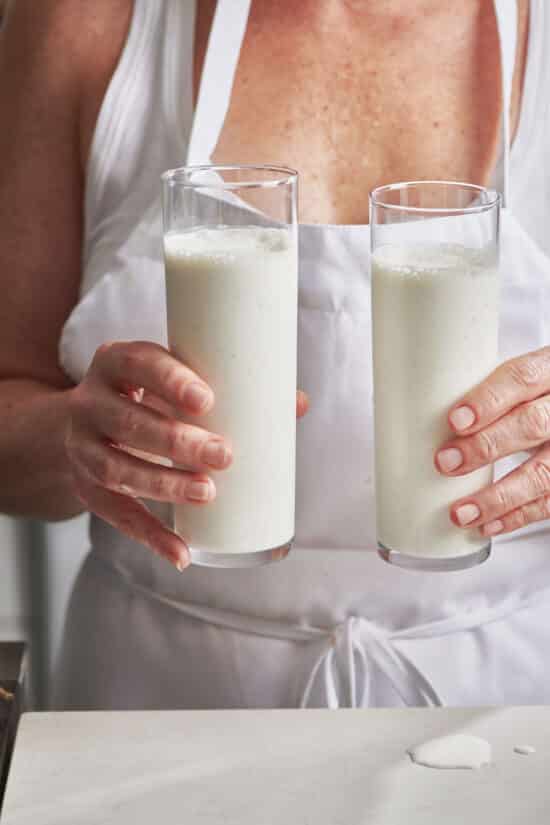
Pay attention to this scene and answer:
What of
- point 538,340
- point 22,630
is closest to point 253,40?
point 538,340

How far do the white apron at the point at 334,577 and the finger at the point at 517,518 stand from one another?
269 mm

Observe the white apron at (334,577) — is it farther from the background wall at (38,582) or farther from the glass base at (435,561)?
the background wall at (38,582)

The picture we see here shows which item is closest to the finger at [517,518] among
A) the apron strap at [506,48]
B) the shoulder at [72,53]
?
the apron strap at [506,48]

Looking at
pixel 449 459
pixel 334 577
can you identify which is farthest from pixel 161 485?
pixel 334 577

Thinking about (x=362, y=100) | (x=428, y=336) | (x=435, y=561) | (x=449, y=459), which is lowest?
(x=435, y=561)

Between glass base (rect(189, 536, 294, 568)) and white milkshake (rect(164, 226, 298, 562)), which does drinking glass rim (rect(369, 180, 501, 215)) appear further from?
glass base (rect(189, 536, 294, 568))

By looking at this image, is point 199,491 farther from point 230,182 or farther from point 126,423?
point 230,182

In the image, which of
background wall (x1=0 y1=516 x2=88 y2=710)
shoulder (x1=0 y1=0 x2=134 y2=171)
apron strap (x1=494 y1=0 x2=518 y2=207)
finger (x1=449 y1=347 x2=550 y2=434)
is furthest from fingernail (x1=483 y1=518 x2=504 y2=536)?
background wall (x1=0 y1=516 x2=88 y2=710)

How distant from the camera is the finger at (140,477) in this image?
3.90 ft

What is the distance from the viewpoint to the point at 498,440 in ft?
3.86

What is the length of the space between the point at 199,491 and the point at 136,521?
0.41 feet

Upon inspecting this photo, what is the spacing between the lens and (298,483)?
5.10 ft

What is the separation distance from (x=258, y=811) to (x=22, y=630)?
7.47 feet

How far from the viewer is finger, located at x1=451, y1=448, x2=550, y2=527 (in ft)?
3.98
